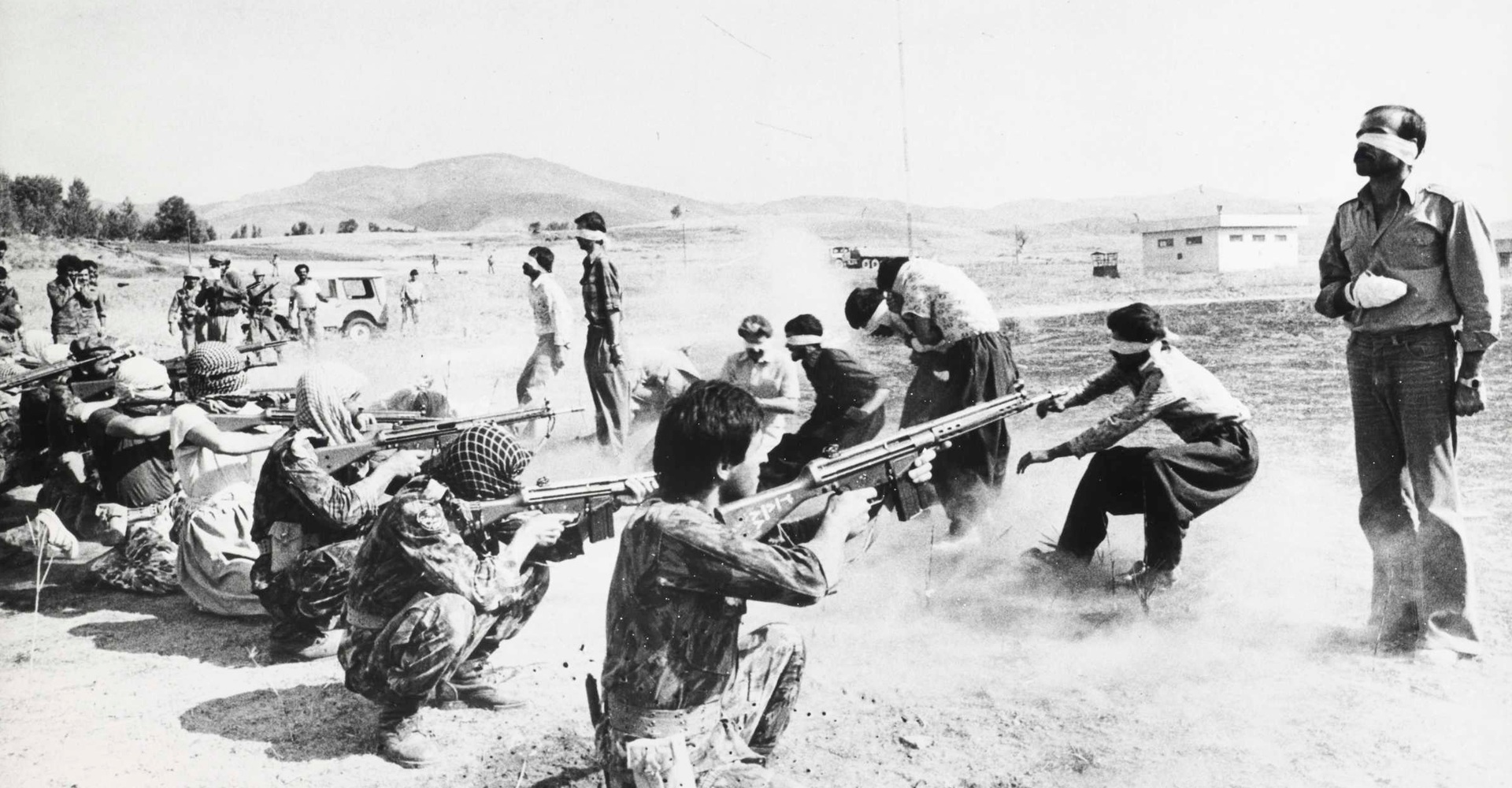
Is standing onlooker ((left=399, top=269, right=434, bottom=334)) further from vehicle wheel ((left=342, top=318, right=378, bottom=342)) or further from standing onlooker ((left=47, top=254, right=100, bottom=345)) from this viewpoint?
standing onlooker ((left=47, top=254, right=100, bottom=345))

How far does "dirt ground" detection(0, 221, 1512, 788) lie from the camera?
3.54m

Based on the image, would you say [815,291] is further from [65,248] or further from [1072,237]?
[1072,237]

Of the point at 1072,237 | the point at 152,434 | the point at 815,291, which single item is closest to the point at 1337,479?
the point at 152,434

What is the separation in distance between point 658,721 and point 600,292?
590cm

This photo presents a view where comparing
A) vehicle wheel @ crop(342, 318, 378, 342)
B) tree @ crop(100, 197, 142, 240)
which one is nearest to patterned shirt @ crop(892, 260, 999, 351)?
vehicle wheel @ crop(342, 318, 378, 342)

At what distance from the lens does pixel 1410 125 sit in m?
4.10

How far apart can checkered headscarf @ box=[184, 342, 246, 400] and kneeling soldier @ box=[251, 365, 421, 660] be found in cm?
117

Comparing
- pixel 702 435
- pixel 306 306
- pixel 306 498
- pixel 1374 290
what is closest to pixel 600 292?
pixel 306 498

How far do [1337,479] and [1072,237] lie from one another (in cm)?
3491

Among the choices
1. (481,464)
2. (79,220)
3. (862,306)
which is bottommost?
(481,464)

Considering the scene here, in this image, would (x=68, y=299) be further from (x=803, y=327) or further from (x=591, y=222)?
(x=803, y=327)

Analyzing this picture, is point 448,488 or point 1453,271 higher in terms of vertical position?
point 1453,271

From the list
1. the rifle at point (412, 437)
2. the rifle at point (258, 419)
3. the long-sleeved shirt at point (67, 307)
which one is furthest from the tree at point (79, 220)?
the rifle at point (412, 437)

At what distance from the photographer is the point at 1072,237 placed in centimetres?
4031
